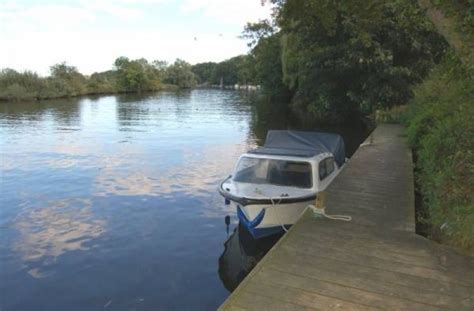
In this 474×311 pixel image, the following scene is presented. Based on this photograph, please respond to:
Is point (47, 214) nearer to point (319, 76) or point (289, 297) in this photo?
point (289, 297)

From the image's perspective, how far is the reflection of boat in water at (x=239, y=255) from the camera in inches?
305

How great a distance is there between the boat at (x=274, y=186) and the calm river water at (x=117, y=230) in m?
0.80

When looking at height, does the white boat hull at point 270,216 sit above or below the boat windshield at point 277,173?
below

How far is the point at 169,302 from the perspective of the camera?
21.9 feet

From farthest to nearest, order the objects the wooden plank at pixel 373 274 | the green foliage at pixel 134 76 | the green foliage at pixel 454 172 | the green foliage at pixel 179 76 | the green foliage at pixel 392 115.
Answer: the green foliage at pixel 179 76 → the green foliage at pixel 134 76 → the green foliage at pixel 392 115 → the green foliage at pixel 454 172 → the wooden plank at pixel 373 274

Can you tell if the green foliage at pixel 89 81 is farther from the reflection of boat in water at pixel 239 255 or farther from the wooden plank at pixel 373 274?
the wooden plank at pixel 373 274

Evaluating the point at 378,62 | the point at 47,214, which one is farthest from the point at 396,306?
the point at 378,62

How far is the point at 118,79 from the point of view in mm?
99625

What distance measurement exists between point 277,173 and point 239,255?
1.96 metres

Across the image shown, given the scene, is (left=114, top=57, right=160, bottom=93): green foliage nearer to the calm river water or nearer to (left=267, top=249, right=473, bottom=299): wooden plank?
the calm river water

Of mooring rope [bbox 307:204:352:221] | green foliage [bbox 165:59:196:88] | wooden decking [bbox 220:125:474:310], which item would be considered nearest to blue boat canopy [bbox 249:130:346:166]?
wooden decking [bbox 220:125:474:310]

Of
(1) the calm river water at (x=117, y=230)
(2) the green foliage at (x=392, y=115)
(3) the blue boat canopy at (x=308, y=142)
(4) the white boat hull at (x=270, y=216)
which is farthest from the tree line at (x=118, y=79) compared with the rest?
(4) the white boat hull at (x=270, y=216)

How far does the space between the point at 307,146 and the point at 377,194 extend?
3.54 m

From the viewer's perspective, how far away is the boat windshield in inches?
355
